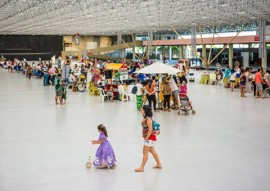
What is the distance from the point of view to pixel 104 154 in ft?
29.4

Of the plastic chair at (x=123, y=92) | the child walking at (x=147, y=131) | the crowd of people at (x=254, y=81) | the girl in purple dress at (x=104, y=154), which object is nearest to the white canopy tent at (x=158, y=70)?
the plastic chair at (x=123, y=92)

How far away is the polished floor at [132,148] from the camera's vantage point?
8062 millimetres

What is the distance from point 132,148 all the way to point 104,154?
6.15 feet

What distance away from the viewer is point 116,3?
1164 inches

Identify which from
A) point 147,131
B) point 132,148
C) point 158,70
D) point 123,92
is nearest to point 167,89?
point 158,70

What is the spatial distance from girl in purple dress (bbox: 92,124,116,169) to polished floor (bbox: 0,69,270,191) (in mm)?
172

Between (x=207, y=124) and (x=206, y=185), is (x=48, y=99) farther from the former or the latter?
(x=206, y=185)

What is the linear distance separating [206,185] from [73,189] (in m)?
2.40

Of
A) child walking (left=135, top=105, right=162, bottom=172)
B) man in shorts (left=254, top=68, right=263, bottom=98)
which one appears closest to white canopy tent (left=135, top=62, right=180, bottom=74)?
man in shorts (left=254, top=68, right=263, bottom=98)

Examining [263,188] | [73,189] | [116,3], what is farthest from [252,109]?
[116,3]

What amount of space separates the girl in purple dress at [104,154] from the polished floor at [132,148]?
172 millimetres

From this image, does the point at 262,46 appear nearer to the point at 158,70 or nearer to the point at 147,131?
the point at 158,70

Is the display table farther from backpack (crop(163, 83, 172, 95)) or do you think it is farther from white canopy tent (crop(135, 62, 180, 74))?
backpack (crop(163, 83, 172, 95))

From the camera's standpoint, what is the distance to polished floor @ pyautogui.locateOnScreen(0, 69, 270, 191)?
8.06 meters
